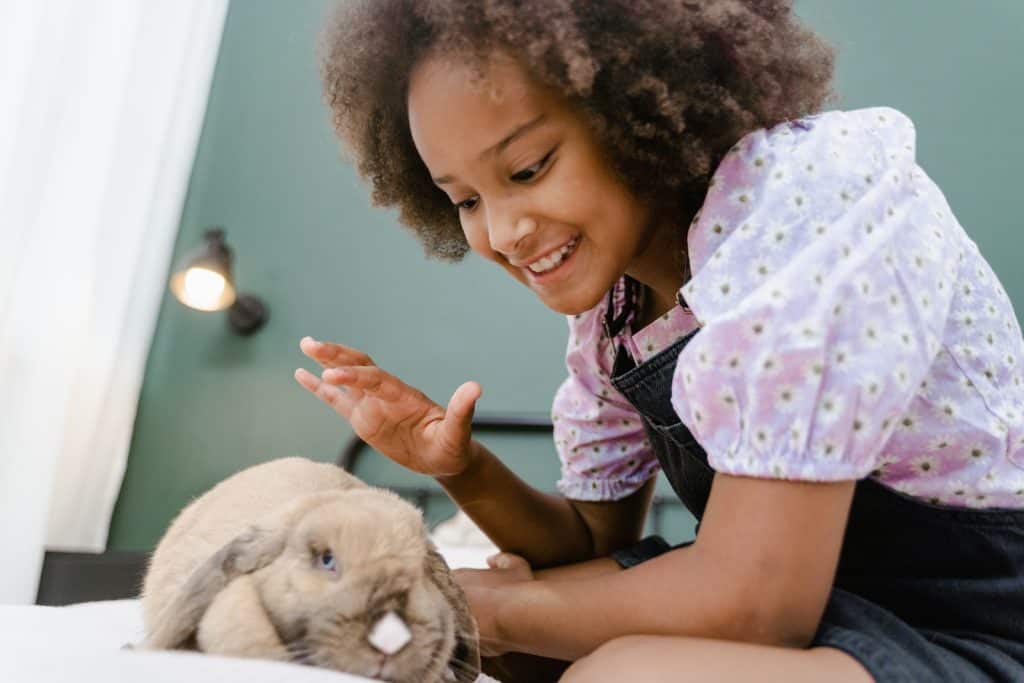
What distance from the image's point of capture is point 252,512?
0.86 meters

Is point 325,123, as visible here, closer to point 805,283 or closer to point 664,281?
point 664,281

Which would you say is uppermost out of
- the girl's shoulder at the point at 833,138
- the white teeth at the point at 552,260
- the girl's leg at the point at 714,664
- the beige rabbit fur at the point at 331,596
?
the girl's shoulder at the point at 833,138

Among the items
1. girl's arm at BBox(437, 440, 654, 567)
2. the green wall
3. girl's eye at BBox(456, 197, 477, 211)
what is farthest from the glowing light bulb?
girl's eye at BBox(456, 197, 477, 211)

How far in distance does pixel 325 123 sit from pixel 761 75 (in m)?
1.71

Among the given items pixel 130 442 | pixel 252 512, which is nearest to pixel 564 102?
pixel 252 512

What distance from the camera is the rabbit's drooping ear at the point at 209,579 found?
0.62m

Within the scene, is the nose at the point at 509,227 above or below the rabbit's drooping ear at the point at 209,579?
above

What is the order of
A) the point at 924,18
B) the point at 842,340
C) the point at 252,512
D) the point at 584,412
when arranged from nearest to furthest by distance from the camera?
the point at 842,340, the point at 252,512, the point at 584,412, the point at 924,18

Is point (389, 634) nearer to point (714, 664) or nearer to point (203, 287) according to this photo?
point (714, 664)

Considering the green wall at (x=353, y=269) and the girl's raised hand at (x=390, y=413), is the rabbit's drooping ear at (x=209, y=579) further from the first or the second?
the green wall at (x=353, y=269)

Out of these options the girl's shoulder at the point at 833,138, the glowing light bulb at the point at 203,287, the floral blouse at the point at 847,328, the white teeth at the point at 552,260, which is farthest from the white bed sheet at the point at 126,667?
the glowing light bulb at the point at 203,287

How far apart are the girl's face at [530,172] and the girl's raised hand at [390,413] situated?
0.28 m

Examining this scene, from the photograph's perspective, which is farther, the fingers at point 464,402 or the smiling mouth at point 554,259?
the fingers at point 464,402

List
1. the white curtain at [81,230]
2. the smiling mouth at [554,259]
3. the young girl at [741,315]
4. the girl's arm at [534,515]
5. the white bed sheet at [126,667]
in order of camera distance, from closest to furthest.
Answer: the white bed sheet at [126,667] → the young girl at [741,315] → the smiling mouth at [554,259] → the girl's arm at [534,515] → the white curtain at [81,230]
